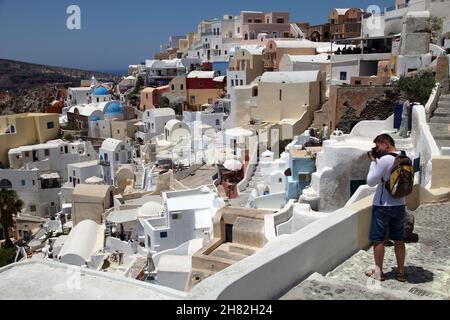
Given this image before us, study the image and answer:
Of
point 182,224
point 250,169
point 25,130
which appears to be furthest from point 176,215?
point 25,130

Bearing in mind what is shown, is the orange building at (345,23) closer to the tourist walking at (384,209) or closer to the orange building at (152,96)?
the orange building at (152,96)

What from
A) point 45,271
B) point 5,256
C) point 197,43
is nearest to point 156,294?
point 45,271

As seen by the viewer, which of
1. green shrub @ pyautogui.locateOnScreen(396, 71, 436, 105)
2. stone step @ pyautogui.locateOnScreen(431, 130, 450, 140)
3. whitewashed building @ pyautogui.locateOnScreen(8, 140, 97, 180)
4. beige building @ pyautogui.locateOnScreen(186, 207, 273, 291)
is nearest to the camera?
stone step @ pyautogui.locateOnScreen(431, 130, 450, 140)

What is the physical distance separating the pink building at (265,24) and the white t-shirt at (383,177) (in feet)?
167

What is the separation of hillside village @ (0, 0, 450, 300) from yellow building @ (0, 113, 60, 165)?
0.43 feet

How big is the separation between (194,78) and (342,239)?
135ft

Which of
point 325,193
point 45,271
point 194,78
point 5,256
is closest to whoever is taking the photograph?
point 45,271

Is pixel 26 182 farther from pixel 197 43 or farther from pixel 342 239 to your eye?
pixel 197 43

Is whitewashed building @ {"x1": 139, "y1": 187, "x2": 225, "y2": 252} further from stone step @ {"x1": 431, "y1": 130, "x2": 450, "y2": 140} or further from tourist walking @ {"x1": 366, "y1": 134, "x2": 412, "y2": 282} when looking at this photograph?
tourist walking @ {"x1": 366, "y1": 134, "x2": 412, "y2": 282}

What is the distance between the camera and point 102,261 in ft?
60.6

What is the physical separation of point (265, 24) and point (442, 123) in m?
45.0

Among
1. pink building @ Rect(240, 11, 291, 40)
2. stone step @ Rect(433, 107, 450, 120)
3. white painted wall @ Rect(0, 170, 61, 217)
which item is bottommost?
white painted wall @ Rect(0, 170, 61, 217)

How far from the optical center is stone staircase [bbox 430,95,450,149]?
34.6ft

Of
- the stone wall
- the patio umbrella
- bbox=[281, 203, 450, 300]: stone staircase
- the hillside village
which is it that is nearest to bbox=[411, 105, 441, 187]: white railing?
the hillside village
